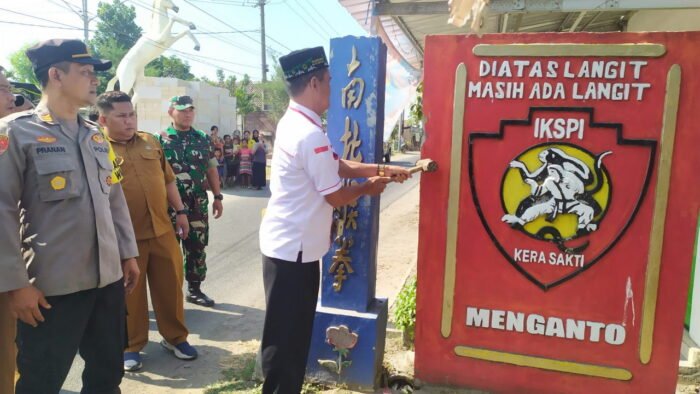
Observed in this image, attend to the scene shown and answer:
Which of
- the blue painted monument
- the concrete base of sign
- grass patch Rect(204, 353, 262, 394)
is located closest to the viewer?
the blue painted monument

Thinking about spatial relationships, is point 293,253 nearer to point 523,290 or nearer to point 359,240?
point 359,240

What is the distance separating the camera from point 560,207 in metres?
2.18

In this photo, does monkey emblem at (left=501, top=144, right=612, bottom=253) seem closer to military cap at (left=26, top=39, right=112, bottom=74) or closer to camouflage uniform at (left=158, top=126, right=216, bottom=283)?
military cap at (left=26, top=39, right=112, bottom=74)

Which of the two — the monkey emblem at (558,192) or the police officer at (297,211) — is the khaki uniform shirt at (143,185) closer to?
the police officer at (297,211)

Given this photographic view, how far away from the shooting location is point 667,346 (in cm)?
215

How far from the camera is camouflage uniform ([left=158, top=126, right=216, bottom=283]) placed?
3.61 meters

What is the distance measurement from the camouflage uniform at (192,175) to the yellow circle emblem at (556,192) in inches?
91.7

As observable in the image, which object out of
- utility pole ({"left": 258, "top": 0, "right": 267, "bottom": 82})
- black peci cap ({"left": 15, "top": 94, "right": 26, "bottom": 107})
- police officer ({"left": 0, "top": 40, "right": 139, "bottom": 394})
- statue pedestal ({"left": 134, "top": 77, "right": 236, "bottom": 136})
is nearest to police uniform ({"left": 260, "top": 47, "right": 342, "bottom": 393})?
police officer ({"left": 0, "top": 40, "right": 139, "bottom": 394})

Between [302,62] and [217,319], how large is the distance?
8.09 feet

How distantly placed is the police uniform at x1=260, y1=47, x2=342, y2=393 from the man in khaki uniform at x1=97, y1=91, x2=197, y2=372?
118cm

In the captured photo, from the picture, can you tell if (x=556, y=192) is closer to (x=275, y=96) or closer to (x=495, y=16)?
(x=495, y=16)

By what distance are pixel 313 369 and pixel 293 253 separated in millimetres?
907

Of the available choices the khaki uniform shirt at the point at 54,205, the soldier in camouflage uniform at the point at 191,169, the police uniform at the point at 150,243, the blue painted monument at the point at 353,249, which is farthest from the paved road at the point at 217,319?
the khaki uniform shirt at the point at 54,205

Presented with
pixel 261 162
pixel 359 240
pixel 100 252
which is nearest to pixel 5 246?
pixel 100 252
